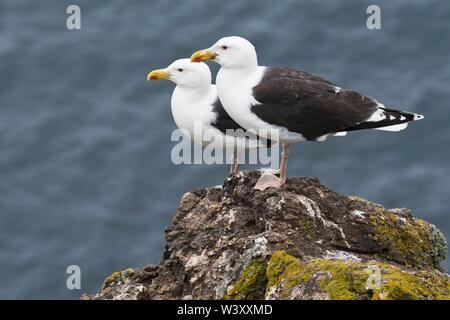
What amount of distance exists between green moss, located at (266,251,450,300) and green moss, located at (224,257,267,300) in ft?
0.65

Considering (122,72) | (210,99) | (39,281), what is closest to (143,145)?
(122,72)

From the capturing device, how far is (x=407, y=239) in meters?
13.4

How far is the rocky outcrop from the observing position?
11094 millimetres

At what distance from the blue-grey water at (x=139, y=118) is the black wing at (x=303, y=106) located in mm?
13513

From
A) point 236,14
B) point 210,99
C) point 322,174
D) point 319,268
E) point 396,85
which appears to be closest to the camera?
point 319,268

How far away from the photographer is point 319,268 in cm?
1127

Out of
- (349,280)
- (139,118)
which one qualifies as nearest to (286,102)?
(349,280)

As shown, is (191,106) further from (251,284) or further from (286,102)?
(251,284)

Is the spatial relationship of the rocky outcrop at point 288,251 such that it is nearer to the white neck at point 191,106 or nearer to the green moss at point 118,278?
the green moss at point 118,278

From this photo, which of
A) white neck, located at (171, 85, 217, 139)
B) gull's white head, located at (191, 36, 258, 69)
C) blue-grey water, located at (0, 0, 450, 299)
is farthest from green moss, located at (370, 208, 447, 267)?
blue-grey water, located at (0, 0, 450, 299)

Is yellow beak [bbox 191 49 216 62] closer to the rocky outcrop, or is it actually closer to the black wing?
the black wing

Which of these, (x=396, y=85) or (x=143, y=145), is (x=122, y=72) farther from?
(x=396, y=85)
